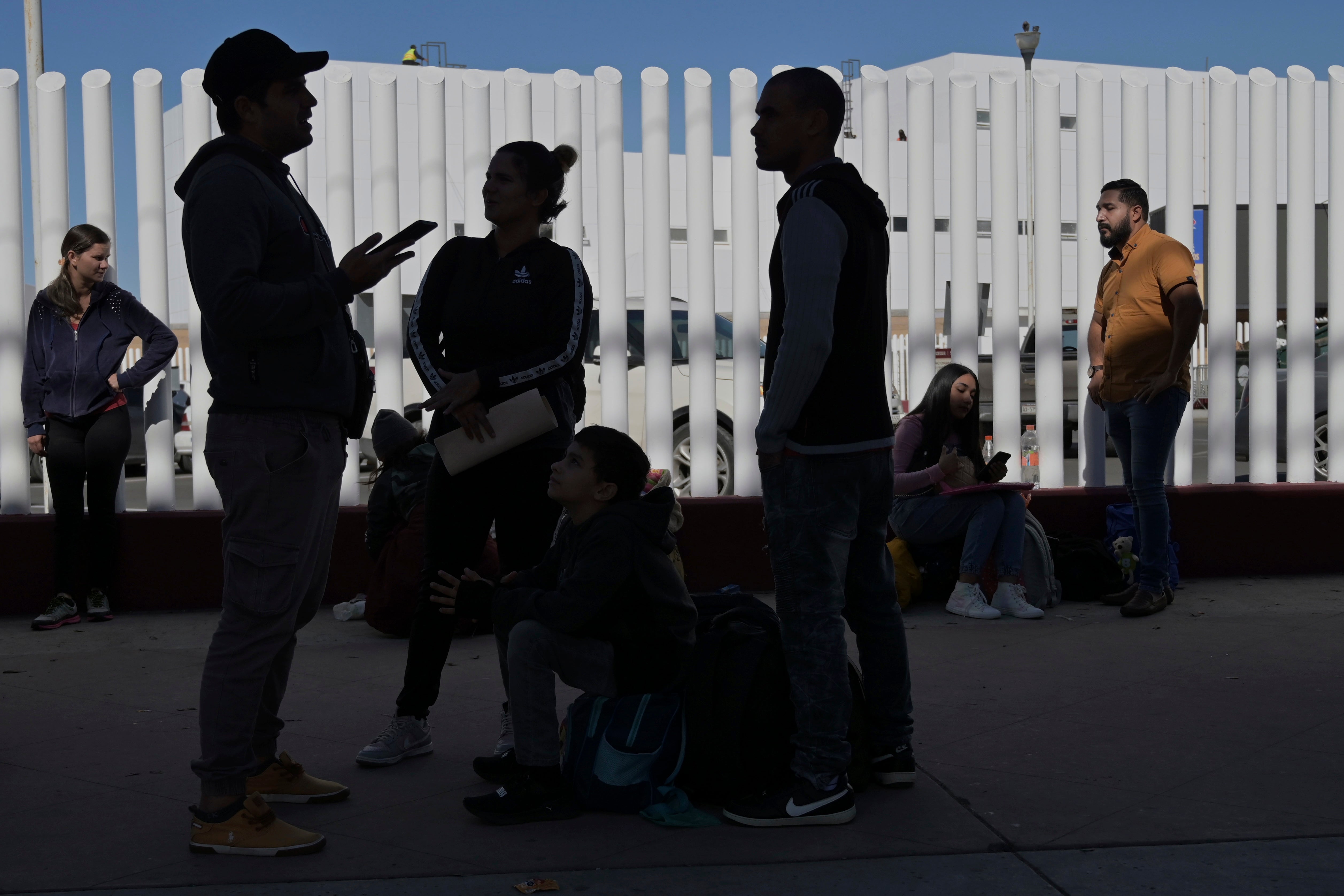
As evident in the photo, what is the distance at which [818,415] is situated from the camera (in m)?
3.46

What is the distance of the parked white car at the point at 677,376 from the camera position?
7121 millimetres

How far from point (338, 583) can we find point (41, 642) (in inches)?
52.6

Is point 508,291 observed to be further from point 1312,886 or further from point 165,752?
point 1312,886

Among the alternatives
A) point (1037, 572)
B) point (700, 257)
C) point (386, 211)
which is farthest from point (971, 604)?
point (386, 211)

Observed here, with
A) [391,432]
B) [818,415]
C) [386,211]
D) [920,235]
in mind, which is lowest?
[391,432]

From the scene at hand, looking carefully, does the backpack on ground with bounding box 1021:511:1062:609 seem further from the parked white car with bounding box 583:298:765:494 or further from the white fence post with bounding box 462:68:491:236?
the white fence post with bounding box 462:68:491:236

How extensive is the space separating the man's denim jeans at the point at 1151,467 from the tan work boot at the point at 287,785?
4051 mm

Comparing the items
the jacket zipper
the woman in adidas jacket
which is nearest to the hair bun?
the woman in adidas jacket

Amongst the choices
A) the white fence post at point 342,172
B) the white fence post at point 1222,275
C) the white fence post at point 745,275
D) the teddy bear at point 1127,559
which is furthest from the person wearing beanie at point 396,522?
the white fence post at point 1222,275

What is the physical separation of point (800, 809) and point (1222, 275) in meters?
4.98

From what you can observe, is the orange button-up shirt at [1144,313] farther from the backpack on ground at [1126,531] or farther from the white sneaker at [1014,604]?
the white sneaker at [1014,604]

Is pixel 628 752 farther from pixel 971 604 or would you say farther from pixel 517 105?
A: pixel 517 105

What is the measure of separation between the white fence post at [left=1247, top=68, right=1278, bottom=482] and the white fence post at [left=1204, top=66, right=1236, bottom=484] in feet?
0.31

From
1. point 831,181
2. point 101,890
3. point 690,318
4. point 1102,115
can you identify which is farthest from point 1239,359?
point 101,890
